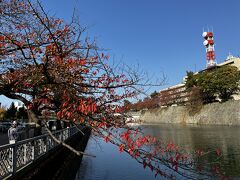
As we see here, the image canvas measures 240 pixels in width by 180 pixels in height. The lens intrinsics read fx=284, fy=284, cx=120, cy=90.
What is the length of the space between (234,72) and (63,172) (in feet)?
Result: 166

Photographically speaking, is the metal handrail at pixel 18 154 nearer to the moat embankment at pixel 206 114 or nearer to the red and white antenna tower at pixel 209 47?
the moat embankment at pixel 206 114

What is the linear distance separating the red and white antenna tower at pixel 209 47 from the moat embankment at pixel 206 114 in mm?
17923

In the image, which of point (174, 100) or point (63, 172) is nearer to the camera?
point (63, 172)

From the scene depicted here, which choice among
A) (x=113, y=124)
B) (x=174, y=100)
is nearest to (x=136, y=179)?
(x=113, y=124)

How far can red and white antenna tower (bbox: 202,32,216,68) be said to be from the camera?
8209 cm

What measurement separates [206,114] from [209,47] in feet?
103

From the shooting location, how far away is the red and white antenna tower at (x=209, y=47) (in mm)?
82088

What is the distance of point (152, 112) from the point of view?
297 feet

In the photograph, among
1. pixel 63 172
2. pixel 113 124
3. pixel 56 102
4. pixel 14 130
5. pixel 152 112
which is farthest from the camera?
pixel 152 112

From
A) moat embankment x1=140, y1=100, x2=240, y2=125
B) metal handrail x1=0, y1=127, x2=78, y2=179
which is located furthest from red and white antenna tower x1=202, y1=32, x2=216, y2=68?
metal handrail x1=0, y1=127, x2=78, y2=179

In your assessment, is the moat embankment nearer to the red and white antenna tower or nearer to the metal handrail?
the red and white antenna tower

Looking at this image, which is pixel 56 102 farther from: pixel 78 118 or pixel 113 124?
pixel 113 124

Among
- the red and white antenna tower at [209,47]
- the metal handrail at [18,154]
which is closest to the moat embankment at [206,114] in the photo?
the red and white antenna tower at [209,47]

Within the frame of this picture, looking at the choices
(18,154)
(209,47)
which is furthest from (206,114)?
(18,154)
